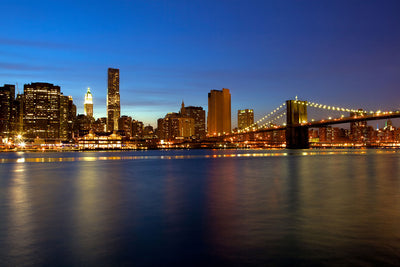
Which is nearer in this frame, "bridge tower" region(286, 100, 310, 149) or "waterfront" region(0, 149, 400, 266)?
"waterfront" region(0, 149, 400, 266)

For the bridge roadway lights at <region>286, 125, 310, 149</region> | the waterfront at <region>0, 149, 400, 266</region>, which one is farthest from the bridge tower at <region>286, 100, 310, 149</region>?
the waterfront at <region>0, 149, 400, 266</region>

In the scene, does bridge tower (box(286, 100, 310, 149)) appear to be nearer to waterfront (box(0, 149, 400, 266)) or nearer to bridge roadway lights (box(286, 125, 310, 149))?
bridge roadway lights (box(286, 125, 310, 149))

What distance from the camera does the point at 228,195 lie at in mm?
16547

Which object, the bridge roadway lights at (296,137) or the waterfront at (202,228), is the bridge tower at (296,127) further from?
the waterfront at (202,228)

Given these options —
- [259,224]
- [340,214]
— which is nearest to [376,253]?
[259,224]

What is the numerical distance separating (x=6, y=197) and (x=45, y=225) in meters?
7.44

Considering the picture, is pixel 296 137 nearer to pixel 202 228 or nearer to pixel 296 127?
pixel 296 127

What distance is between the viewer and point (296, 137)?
9681 centimetres

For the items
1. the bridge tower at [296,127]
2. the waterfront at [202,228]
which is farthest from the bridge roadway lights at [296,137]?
the waterfront at [202,228]

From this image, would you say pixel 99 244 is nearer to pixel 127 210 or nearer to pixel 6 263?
pixel 6 263

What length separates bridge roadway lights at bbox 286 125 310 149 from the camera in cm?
9487

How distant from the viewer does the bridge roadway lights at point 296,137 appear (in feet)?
311

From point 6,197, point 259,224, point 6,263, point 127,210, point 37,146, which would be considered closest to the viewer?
point 6,263

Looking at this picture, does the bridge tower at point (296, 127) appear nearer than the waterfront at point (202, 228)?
No
